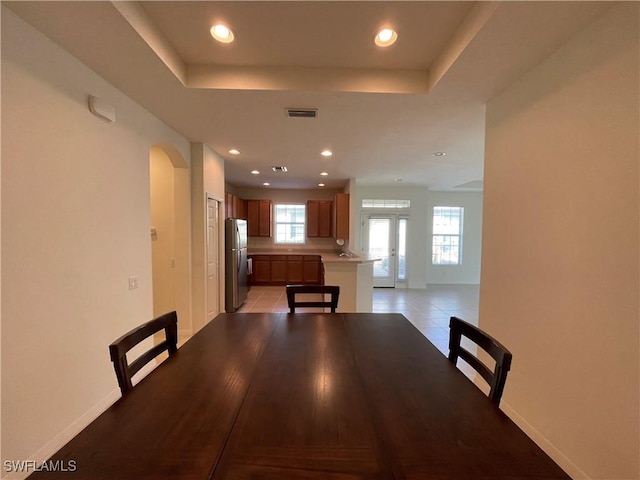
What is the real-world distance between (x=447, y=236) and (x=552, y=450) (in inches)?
246

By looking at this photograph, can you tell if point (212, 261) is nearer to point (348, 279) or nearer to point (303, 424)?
point (348, 279)

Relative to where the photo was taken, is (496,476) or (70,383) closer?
(496,476)

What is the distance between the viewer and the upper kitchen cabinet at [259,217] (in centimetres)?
689

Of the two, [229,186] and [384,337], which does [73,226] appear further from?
[229,186]

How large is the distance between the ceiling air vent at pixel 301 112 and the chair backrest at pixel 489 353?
2055 mm

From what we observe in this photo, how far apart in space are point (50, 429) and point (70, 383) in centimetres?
24

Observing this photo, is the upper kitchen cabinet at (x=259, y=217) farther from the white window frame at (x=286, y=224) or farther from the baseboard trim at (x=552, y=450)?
the baseboard trim at (x=552, y=450)

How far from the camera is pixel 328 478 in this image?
63cm

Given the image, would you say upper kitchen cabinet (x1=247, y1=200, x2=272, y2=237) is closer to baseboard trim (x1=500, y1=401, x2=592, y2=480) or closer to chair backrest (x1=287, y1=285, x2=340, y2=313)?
chair backrest (x1=287, y1=285, x2=340, y2=313)

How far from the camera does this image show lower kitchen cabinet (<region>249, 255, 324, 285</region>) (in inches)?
263

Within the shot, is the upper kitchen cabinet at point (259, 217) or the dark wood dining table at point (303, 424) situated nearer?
the dark wood dining table at point (303, 424)

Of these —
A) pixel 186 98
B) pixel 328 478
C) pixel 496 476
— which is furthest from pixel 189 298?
pixel 496 476

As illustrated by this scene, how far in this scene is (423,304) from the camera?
5.34 meters

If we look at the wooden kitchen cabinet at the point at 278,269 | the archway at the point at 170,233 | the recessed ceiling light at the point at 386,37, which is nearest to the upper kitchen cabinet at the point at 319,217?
the wooden kitchen cabinet at the point at 278,269
